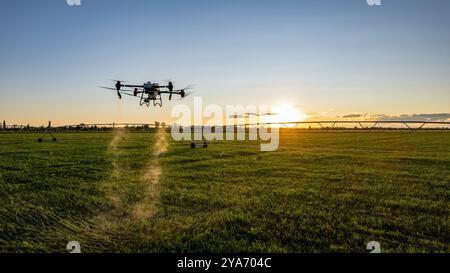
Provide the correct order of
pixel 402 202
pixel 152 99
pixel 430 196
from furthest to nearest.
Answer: pixel 152 99, pixel 430 196, pixel 402 202

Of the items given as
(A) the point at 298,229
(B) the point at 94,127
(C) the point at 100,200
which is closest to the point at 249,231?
(A) the point at 298,229

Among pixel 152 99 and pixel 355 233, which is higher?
pixel 152 99

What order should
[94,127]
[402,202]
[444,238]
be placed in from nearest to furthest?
[444,238], [402,202], [94,127]

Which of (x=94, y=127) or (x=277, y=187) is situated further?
(x=94, y=127)

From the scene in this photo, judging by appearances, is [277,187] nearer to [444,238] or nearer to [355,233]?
[355,233]

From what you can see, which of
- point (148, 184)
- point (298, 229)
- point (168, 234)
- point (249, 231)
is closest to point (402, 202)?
point (298, 229)

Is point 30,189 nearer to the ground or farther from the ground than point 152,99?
nearer to the ground

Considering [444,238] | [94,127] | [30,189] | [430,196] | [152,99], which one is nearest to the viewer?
[444,238]

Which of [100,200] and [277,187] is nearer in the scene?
[100,200]

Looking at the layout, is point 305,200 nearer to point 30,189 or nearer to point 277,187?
point 277,187
